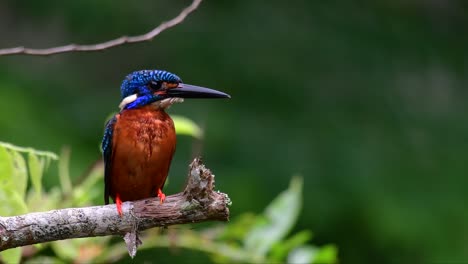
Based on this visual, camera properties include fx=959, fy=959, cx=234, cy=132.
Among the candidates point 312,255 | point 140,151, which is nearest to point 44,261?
point 140,151

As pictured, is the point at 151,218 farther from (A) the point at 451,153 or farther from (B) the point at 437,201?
(A) the point at 451,153

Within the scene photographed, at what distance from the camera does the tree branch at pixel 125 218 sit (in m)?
3.46

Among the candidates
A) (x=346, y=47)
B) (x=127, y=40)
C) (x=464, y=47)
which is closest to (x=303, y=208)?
(x=346, y=47)

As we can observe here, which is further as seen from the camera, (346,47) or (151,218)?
(346,47)

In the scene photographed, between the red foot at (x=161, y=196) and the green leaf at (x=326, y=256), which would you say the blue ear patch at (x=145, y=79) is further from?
the green leaf at (x=326, y=256)

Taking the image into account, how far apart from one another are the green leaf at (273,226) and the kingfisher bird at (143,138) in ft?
1.71

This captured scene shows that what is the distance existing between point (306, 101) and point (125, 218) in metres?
6.83

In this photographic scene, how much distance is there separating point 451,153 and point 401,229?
59.7 inches

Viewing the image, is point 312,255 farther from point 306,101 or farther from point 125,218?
point 306,101

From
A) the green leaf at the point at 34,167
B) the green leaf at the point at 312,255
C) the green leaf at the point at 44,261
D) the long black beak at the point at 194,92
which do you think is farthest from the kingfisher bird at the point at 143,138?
the green leaf at the point at 312,255

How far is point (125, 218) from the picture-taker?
363 centimetres

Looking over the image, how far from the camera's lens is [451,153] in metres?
9.81

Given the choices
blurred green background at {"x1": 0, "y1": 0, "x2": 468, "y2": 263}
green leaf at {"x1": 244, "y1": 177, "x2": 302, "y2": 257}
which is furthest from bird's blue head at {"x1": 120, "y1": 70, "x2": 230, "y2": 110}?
blurred green background at {"x1": 0, "y1": 0, "x2": 468, "y2": 263}

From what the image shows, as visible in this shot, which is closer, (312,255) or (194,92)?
(194,92)
